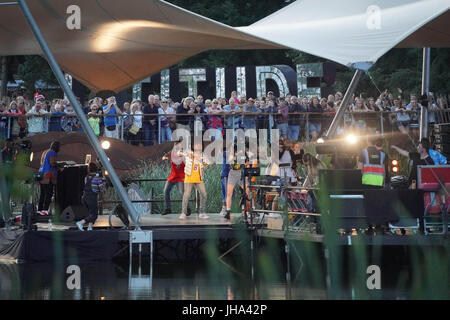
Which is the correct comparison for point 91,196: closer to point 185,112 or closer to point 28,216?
point 28,216

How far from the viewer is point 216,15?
135 ft

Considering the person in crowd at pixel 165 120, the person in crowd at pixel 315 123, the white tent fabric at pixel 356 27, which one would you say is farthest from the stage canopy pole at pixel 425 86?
the person in crowd at pixel 165 120

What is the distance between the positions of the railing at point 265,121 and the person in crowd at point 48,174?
16.5 ft

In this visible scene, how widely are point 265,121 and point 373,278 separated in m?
10.2

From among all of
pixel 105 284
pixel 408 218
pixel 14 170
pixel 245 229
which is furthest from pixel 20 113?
pixel 408 218

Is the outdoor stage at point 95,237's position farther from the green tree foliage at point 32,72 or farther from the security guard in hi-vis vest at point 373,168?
the green tree foliage at point 32,72

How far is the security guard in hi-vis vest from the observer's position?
1536cm

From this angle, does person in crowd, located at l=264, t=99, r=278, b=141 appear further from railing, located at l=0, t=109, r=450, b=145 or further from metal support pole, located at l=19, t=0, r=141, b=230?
metal support pole, located at l=19, t=0, r=141, b=230

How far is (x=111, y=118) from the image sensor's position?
23469 mm

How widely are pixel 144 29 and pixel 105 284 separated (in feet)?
15.9

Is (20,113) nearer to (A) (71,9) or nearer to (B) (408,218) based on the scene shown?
(A) (71,9)

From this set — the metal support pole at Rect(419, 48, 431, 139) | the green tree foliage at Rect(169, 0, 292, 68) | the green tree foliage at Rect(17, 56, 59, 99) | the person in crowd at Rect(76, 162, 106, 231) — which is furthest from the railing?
the green tree foliage at Rect(169, 0, 292, 68)

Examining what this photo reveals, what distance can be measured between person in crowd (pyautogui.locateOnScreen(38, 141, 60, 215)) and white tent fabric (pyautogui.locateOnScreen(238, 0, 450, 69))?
17.1 ft

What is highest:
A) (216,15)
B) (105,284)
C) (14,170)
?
(216,15)
